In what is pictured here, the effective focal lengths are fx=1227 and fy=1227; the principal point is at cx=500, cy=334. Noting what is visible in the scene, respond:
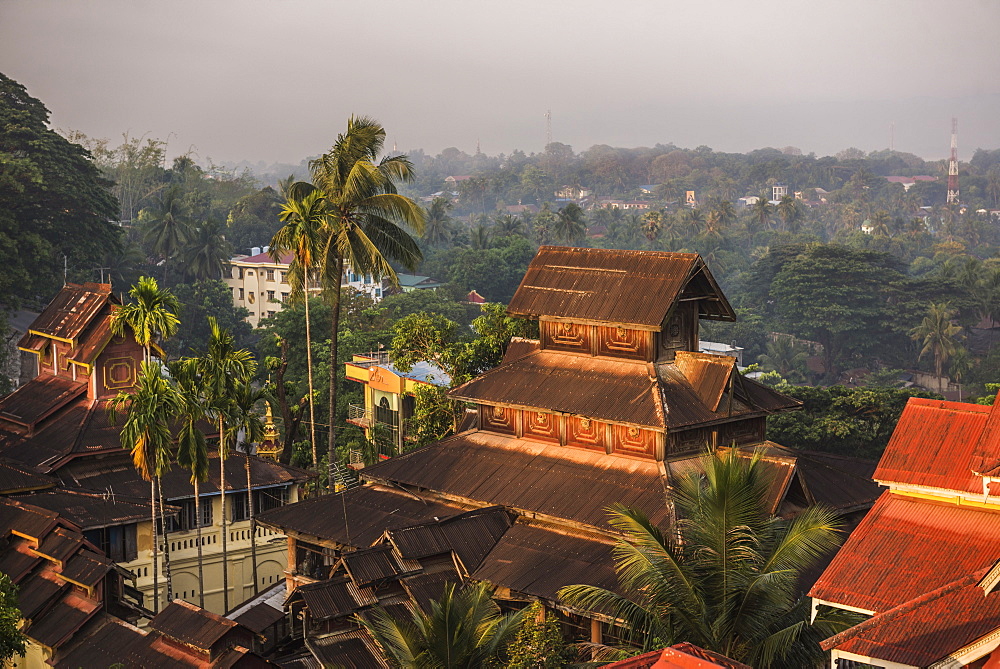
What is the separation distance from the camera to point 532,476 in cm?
2577

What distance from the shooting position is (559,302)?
27.3 m

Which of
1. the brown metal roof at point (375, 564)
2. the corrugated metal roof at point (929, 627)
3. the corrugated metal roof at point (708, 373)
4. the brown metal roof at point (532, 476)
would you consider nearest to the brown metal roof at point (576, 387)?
the corrugated metal roof at point (708, 373)

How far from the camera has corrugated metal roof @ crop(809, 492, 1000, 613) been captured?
17.1m

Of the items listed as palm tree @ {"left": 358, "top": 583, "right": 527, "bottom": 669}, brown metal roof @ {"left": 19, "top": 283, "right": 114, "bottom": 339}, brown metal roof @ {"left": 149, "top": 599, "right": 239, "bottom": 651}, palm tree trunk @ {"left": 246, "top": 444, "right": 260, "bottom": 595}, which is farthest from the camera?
brown metal roof @ {"left": 19, "top": 283, "right": 114, "bottom": 339}

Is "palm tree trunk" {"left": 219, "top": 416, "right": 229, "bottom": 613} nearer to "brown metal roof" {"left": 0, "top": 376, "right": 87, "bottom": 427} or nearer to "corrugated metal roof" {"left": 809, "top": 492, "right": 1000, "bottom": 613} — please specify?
"brown metal roof" {"left": 0, "top": 376, "right": 87, "bottom": 427}

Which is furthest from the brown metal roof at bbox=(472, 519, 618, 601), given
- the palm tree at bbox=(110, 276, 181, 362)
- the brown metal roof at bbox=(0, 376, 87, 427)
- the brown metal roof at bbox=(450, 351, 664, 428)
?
the brown metal roof at bbox=(0, 376, 87, 427)

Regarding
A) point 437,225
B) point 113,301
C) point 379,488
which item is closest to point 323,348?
point 113,301

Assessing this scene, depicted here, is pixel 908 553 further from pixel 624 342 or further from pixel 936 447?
pixel 624 342

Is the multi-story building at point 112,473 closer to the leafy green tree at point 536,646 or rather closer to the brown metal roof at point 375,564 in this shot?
the brown metal roof at point 375,564

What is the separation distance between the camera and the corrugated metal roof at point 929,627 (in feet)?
50.4

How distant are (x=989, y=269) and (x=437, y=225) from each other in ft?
164

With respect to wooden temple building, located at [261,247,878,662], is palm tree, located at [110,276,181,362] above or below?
above

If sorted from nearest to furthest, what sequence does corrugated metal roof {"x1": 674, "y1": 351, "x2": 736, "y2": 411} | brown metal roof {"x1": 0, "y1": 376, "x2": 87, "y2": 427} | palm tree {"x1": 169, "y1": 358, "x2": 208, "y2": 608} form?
1. corrugated metal roof {"x1": 674, "y1": 351, "x2": 736, "y2": 411}
2. palm tree {"x1": 169, "y1": 358, "x2": 208, "y2": 608}
3. brown metal roof {"x1": 0, "y1": 376, "x2": 87, "y2": 427}

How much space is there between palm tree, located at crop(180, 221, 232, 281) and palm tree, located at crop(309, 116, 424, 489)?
2001 inches
